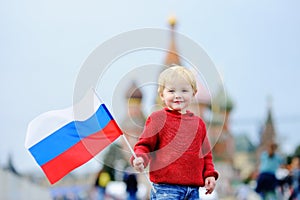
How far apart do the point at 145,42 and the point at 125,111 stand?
0.51 meters

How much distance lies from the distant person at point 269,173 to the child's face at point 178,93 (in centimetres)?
881

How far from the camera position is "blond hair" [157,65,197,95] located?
4.75 meters

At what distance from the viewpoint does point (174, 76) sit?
15.6 feet

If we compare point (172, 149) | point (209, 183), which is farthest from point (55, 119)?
point (209, 183)

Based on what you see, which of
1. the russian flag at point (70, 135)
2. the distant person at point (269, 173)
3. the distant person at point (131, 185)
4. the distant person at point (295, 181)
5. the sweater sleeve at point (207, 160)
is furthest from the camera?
the distant person at point (295, 181)

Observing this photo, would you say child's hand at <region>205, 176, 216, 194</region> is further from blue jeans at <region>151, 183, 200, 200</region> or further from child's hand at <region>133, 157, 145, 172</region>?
child's hand at <region>133, 157, 145, 172</region>

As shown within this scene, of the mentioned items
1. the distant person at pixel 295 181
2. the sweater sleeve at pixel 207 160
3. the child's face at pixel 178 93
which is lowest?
the distant person at pixel 295 181

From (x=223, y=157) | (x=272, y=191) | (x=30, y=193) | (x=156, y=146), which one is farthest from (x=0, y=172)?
(x=223, y=157)

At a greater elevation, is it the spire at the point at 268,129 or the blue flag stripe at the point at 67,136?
the blue flag stripe at the point at 67,136

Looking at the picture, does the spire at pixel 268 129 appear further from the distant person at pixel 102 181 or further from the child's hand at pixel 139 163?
the child's hand at pixel 139 163

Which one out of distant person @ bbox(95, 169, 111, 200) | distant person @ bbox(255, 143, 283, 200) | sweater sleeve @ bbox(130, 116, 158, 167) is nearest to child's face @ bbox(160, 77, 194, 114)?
sweater sleeve @ bbox(130, 116, 158, 167)

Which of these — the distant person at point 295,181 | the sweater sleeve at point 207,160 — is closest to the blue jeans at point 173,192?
the sweater sleeve at point 207,160

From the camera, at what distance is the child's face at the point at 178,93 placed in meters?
4.75

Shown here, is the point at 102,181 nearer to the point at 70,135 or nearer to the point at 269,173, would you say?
the point at 269,173
